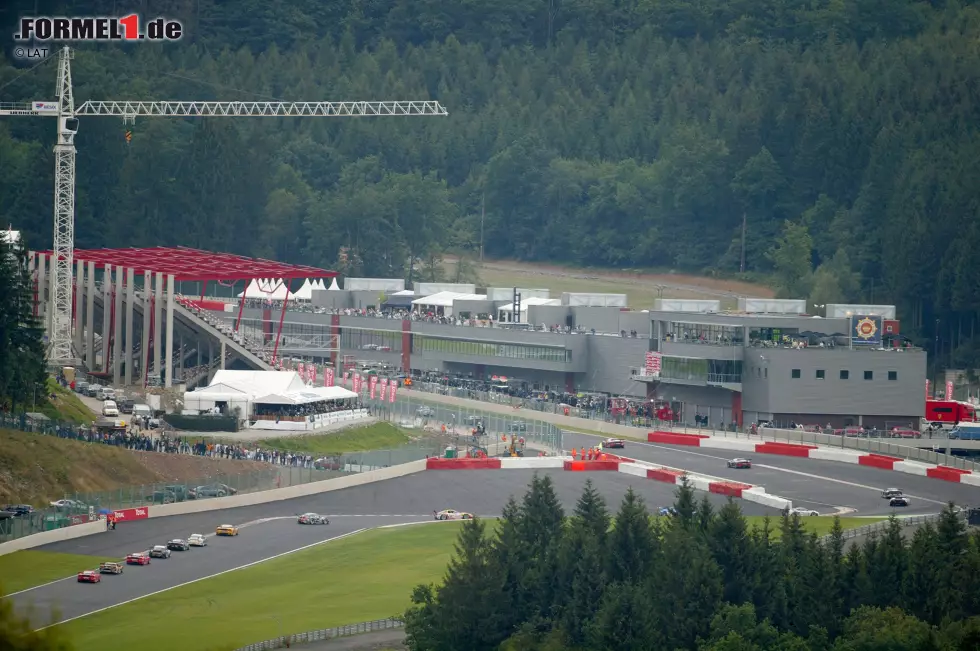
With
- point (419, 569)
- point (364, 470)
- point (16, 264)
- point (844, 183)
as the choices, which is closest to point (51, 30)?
point (16, 264)

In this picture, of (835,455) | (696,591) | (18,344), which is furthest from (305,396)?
(696,591)

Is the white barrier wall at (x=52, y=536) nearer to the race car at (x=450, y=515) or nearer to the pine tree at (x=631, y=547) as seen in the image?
the race car at (x=450, y=515)

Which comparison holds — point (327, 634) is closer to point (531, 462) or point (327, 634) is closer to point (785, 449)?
point (531, 462)

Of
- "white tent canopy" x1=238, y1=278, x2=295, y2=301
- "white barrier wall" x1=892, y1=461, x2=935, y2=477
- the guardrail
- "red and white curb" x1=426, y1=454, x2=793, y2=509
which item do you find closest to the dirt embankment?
"red and white curb" x1=426, y1=454, x2=793, y2=509

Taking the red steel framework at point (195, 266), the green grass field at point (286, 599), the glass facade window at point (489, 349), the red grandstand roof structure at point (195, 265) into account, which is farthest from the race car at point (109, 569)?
the glass facade window at point (489, 349)

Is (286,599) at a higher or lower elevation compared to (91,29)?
lower

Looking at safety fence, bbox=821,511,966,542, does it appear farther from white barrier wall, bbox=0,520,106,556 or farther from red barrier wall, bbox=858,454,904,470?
white barrier wall, bbox=0,520,106,556
